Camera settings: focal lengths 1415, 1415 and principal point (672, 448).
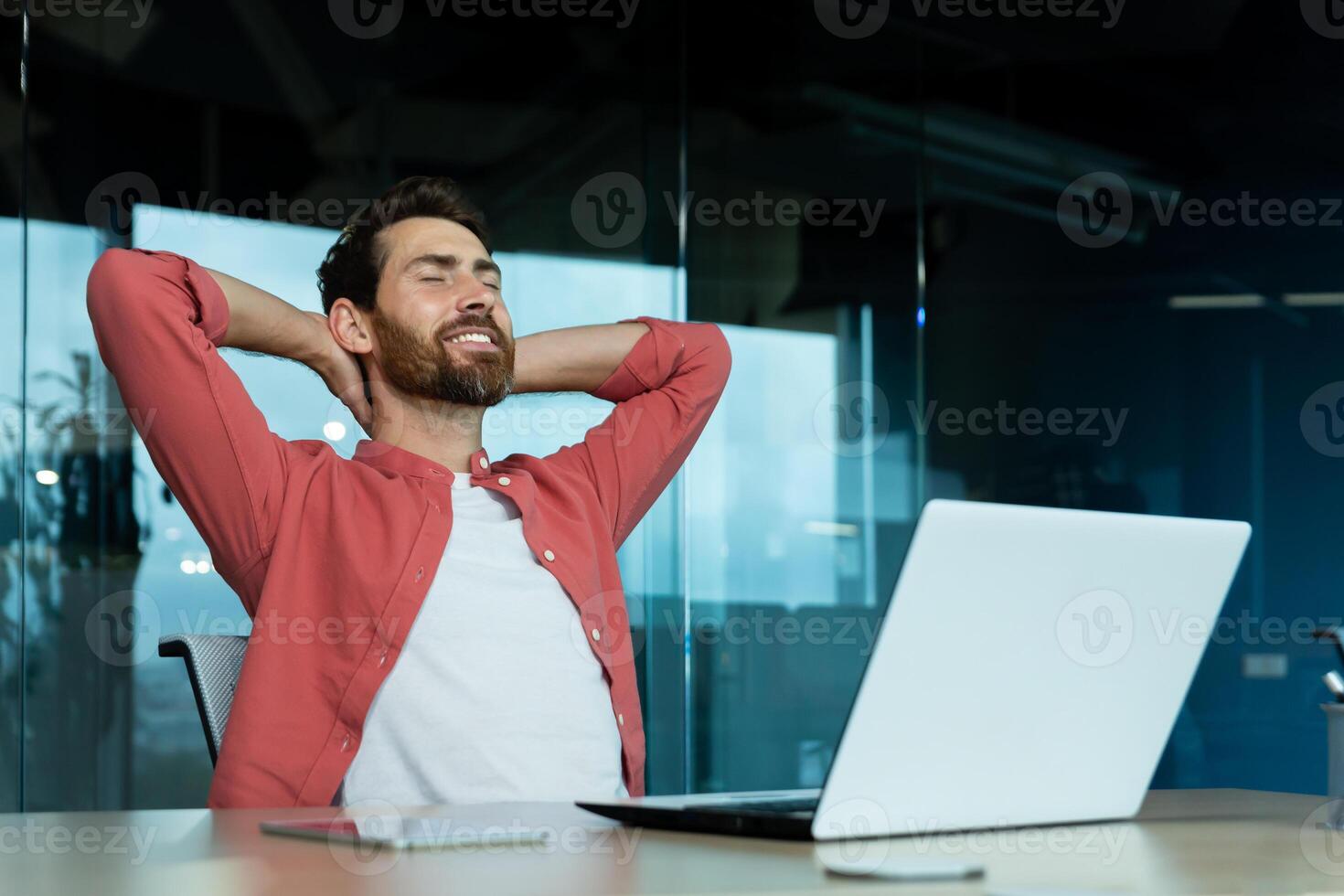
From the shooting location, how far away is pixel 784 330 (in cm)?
403

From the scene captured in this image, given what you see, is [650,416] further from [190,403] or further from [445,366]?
[190,403]

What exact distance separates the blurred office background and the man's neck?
1615 mm

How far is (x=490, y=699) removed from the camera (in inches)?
66.5

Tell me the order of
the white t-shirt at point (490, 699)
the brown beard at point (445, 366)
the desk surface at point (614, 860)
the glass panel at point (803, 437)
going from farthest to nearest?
the glass panel at point (803, 437) < the brown beard at point (445, 366) < the white t-shirt at point (490, 699) < the desk surface at point (614, 860)

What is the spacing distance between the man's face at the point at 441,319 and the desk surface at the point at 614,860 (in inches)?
38.3

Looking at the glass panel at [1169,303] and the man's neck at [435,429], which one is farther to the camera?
the glass panel at [1169,303]

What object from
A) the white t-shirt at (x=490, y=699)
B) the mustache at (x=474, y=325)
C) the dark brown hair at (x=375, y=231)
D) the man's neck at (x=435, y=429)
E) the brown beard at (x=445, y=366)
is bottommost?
the white t-shirt at (x=490, y=699)

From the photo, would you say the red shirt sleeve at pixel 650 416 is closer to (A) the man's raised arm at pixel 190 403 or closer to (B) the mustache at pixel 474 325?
(B) the mustache at pixel 474 325

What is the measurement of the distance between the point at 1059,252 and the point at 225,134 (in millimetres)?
2224

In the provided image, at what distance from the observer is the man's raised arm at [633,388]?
2.14 m

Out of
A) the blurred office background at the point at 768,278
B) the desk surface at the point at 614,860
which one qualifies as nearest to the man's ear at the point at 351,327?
the desk surface at the point at 614,860

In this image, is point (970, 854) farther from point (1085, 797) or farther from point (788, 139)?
point (788, 139)

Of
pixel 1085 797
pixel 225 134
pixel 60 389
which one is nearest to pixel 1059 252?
pixel 225 134

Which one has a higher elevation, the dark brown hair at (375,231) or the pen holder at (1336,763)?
the dark brown hair at (375,231)
